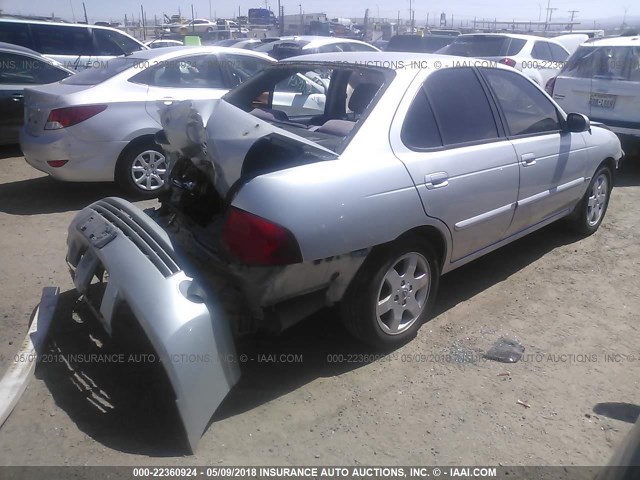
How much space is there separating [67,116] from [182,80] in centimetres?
137

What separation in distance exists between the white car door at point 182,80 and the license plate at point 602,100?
15.9 ft

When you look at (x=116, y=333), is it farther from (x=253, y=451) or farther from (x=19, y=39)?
(x=19, y=39)

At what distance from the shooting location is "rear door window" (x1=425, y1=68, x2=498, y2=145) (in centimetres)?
366

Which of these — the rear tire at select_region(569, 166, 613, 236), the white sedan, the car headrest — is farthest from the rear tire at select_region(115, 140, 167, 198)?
the rear tire at select_region(569, 166, 613, 236)

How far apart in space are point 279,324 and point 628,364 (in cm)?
214

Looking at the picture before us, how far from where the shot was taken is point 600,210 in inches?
218

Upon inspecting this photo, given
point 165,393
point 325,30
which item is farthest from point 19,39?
point 325,30

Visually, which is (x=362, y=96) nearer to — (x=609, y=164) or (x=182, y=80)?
(x=609, y=164)

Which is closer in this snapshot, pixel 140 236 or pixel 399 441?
pixel 399 441

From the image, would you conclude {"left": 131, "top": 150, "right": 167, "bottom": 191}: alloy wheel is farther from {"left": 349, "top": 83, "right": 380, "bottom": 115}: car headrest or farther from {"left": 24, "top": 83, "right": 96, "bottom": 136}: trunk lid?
{"left": 349, "top": 83, "right": 380, "bottom": 115}: car headrest

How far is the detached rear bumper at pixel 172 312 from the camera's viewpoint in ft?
8.50

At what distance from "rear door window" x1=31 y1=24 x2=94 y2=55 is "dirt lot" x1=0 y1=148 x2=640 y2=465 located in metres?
7.33

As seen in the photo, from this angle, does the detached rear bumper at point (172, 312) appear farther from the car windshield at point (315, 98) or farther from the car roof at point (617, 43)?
the car roof at point (617, 43)

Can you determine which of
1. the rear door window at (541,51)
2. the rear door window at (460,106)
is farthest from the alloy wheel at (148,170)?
the rear door window at (541,51)
